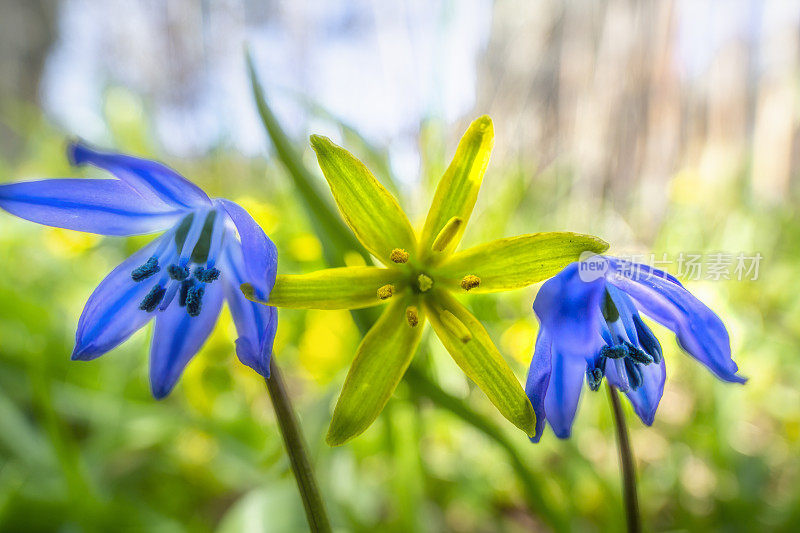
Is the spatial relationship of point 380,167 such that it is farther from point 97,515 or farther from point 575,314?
point 97,515

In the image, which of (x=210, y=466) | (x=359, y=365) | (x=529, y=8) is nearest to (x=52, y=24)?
(x=529, y=8)

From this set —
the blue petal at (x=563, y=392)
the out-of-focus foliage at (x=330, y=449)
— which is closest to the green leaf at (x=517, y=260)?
the blue petal at (x=563, y=392)

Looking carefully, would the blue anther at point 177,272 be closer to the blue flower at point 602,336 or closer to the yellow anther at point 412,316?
the yellow anther at point 412,316

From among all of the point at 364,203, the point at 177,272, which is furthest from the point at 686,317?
the point at 177,272

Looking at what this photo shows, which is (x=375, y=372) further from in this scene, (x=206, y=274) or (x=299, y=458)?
(x=206, y=274)

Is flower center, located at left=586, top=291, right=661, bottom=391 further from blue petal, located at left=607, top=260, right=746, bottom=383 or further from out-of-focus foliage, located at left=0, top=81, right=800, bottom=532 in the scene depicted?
out-of-focus foliage, located at left=0, top=81, right=800, bottom=532
